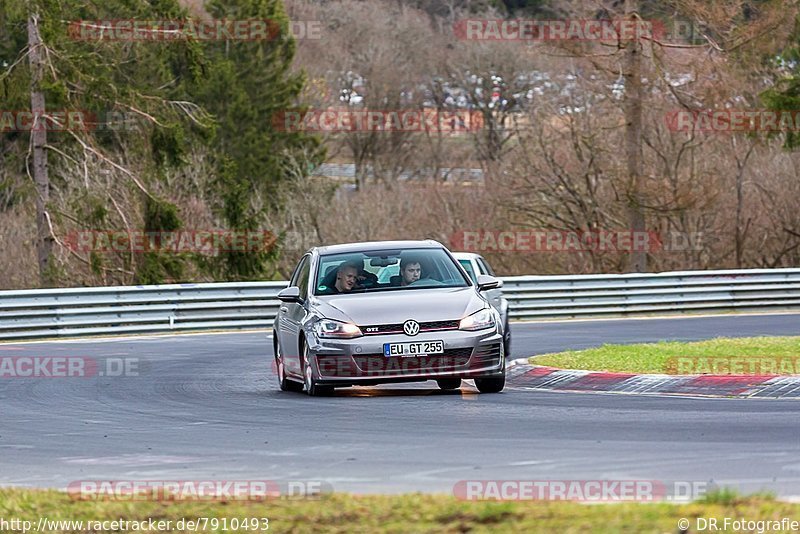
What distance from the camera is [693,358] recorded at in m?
17.3

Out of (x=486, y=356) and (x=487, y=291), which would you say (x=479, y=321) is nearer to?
(x=486, y=356)

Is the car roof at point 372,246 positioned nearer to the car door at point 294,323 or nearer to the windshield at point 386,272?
the windshield at point 386,272

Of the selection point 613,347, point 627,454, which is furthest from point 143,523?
point 613,347

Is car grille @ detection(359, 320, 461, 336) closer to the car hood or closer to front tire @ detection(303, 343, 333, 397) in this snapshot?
the car hood

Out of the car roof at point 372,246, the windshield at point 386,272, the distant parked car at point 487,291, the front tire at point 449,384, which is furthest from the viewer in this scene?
the distant parked car at point 487,291

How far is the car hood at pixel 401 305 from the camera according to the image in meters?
14.8

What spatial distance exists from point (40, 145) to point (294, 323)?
20910 mm

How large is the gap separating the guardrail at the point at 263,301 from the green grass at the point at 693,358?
11432 millimetres

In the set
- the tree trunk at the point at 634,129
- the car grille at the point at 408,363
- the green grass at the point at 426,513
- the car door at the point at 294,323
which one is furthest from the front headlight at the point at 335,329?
the tree trunk at the point at 634,129

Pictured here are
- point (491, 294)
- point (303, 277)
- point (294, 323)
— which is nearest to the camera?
point (294, 323)

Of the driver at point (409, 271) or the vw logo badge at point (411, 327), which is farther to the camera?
the driver at point (409, 271)

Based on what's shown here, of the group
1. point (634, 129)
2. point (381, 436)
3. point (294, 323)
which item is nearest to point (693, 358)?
point (294, 323)

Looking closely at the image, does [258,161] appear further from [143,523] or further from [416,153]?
[143,523]

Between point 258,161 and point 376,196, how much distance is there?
1162 centimetres
